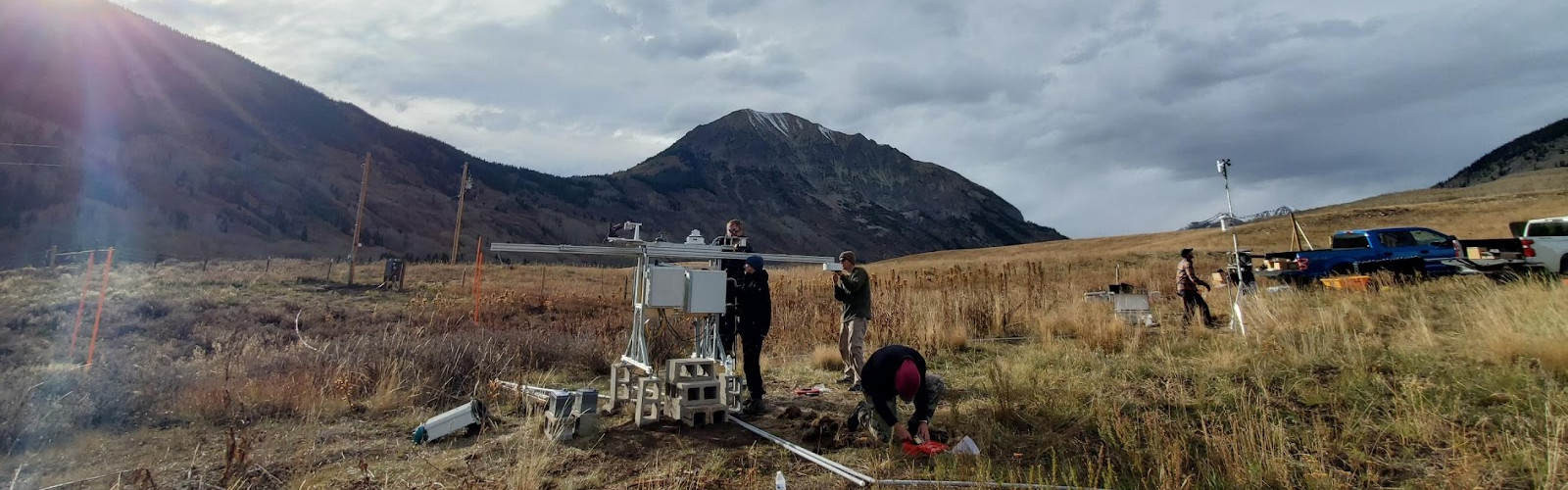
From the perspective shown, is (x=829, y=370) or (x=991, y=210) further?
(x=991, y=210)

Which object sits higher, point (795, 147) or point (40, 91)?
point (795, 147)

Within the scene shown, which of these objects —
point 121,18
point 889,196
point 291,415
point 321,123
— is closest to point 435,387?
point 291,415

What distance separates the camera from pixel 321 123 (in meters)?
81.6

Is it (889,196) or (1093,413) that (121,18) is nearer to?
(1093,413)

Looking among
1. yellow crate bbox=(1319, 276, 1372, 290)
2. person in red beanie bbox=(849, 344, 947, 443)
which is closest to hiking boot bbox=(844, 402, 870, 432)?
person in red beanie bbox=(849, 344, 947, 443)

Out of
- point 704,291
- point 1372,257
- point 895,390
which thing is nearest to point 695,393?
point 704,291

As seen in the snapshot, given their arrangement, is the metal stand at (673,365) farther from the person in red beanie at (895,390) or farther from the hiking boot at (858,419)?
the person in red beanie at (895,390)

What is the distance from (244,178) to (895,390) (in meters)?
69.6

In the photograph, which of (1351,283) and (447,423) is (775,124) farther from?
(447,423)

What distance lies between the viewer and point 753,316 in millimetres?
6820

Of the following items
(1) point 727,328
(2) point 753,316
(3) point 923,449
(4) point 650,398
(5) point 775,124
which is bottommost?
(3) point 923,449

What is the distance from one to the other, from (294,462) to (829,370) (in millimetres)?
5862

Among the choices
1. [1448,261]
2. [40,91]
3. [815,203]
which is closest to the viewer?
[1448,261]

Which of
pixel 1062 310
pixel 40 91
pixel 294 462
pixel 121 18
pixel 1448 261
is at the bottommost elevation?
pixel 294 462
